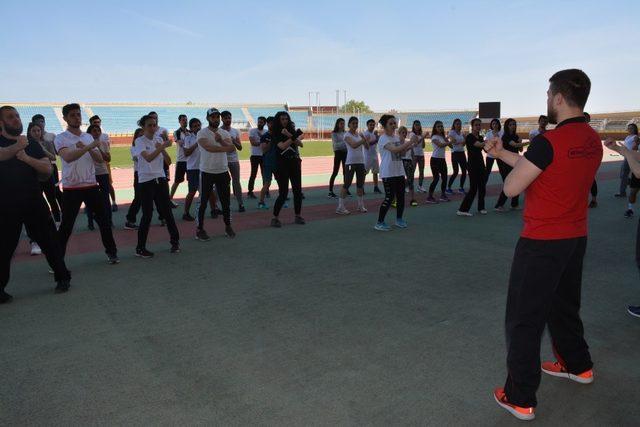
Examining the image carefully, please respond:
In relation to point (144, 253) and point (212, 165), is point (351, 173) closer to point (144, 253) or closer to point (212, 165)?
point (212, 165)

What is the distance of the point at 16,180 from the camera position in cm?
482

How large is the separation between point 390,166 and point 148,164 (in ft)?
12.4

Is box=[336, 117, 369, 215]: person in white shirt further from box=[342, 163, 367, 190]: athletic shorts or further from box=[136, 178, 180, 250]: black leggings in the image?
box=[136, 178, 180, 250]: black leggings

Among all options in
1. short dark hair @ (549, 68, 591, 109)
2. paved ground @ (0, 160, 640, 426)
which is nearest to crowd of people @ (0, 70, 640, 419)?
short dark hair @ (549, 68, 591, 109)

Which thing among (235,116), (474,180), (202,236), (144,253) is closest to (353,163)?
(474,180)

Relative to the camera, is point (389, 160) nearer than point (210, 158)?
No

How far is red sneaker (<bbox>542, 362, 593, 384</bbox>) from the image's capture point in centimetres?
318

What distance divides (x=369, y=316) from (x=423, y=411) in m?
1.50

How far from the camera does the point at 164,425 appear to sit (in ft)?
Result: 9.15

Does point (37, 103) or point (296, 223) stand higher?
point (37, 103)

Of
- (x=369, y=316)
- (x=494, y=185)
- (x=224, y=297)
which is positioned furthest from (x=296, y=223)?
(x=494, y=185)

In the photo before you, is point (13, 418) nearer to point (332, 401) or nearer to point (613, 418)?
point (332, 401)

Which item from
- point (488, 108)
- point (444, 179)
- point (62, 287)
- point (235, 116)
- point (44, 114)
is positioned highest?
point (235, 116)

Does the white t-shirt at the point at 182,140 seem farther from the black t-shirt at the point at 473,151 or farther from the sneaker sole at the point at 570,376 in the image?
the sneaker sole at the point at 570,376
